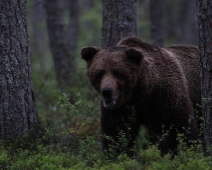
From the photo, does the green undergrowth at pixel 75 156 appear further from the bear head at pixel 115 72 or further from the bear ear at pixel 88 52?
the bear ear at pixel 88 52

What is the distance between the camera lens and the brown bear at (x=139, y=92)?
5754 mm

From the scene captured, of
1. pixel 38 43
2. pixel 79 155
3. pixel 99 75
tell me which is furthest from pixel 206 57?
pixel 38 43

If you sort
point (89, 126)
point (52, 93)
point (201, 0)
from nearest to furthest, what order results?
point (201, 0), point (89, 126), point (52, 93)

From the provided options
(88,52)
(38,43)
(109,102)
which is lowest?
(109,102)

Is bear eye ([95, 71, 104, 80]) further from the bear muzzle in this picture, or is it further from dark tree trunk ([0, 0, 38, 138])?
dark tree trunk ([0, 0, 38, 138])

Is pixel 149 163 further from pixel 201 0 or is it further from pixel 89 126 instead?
pixel 89 126

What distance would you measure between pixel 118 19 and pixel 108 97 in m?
2.94

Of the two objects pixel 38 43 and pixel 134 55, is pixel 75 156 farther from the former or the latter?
pixel 38 43

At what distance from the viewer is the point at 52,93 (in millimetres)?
10812

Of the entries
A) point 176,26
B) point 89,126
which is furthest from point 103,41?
point 176,26

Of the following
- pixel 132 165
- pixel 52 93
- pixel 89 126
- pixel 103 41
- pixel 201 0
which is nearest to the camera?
pixel 132 165

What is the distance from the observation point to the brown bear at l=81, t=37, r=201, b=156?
5754 mm

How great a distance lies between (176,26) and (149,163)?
1078 inches

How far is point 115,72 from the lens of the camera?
5.73 meters
